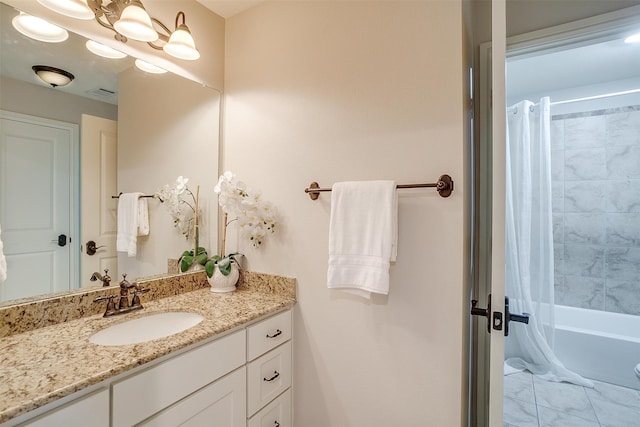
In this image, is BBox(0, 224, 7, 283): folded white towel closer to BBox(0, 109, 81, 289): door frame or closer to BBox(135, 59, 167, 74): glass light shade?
BBox(0, 109, 81, 289): door frame

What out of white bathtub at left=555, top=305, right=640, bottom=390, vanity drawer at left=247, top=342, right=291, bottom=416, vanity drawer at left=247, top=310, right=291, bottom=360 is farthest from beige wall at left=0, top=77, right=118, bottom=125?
white bathtub at left=555, top=305, right=640, bottom=390

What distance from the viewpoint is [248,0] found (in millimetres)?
1646

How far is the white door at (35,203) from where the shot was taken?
1.07 meters

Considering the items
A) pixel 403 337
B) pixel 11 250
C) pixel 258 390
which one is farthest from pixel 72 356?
pixel 403 337

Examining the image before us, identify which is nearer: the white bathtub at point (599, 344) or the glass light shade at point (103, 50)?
the glass light shade at point (103, 50)

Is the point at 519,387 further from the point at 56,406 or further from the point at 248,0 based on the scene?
the point at 248,0

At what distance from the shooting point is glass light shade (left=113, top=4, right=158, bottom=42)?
1200mm

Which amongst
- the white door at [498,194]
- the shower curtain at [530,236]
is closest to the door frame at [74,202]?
the white door at [498,194]

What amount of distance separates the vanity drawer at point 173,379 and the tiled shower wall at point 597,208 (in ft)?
10.0

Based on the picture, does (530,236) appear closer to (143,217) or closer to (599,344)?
(599,344)

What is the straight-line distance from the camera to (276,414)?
1.40 metres

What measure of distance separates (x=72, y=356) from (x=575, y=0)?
89.9 inches

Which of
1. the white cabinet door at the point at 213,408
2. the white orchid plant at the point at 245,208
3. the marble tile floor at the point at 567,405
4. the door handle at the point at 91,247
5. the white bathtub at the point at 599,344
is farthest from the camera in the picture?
the white bathtub at the point at 599,344

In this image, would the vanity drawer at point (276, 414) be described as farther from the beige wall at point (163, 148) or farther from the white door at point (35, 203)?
the white door at point (35, 203)
